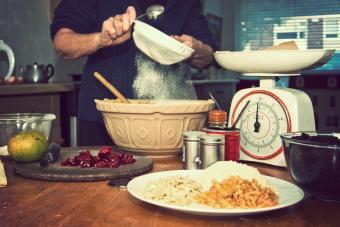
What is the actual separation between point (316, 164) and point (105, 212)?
410 millimetres

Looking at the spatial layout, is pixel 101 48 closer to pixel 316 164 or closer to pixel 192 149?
pixel 192 149

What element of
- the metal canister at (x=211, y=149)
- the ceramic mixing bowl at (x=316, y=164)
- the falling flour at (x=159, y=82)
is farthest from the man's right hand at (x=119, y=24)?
the ceramic mixing bowl at (x=316, y=164)

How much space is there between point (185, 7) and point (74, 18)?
484 millimetres

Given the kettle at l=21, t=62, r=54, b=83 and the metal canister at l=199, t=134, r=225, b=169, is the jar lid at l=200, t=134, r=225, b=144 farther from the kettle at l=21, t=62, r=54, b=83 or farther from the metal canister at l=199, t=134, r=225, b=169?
the kettle at l=21, t=62, r=54, b=83

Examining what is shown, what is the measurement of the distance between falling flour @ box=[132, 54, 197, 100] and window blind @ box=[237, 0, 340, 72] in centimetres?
503

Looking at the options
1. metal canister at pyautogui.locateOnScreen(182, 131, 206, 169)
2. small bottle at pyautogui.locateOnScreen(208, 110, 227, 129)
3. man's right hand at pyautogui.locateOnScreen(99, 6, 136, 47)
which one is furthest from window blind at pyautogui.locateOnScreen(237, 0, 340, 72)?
metal canister at pyautogui.locateOnScreen(182, 131, 206, 169)

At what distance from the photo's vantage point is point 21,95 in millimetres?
3289

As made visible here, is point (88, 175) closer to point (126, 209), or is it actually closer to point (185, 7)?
point (126, 209)

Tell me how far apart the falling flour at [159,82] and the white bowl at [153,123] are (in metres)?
0.45

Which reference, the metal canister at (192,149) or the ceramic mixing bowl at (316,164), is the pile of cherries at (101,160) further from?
the ceramic mixing bowl at (316,164)

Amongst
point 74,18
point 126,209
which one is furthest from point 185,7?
point 126,209

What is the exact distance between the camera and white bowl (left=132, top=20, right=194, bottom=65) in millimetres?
1378

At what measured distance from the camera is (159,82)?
6.46 ft

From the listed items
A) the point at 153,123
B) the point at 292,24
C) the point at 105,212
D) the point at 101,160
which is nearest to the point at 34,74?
the point at 153,123
